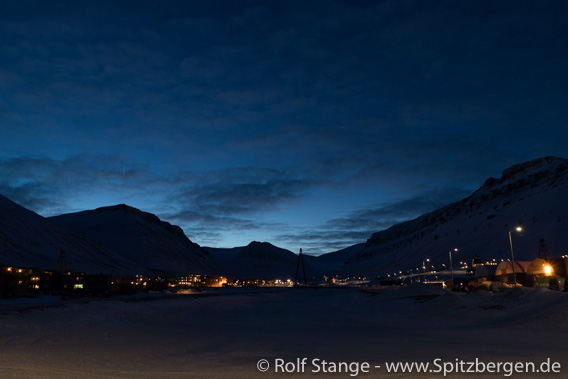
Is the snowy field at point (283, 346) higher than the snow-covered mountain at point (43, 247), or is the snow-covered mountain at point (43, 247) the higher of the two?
the snow-covered mountain at point (43, 247)

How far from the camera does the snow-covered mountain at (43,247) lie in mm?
140875

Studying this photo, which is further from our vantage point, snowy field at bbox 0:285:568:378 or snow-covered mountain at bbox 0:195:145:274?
snow-covered mountain at bbox 0:195:145:274

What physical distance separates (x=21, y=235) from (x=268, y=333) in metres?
165

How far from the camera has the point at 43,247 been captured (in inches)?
6265

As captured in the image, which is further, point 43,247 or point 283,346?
point 43,247

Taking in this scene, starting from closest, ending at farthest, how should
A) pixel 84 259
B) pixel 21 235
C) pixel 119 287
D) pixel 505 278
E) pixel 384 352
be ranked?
pixel 384 352
pixel 505 278
pixel 119 287
pixel 21 235
pixel 84 259

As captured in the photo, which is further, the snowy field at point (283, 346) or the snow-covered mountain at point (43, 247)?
the snow-covered mountain at point (43, 247)

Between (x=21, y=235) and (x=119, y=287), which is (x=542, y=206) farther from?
(x=21, y=235)

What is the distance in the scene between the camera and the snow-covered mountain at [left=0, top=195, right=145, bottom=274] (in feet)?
462

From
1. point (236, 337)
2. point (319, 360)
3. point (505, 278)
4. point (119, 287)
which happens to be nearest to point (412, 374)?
point (319, 360)

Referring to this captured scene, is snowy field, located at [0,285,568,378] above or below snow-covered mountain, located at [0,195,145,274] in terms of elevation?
below

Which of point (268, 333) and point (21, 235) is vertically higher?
point (21, 235)

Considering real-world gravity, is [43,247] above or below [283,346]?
above

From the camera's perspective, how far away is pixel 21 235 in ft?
514
